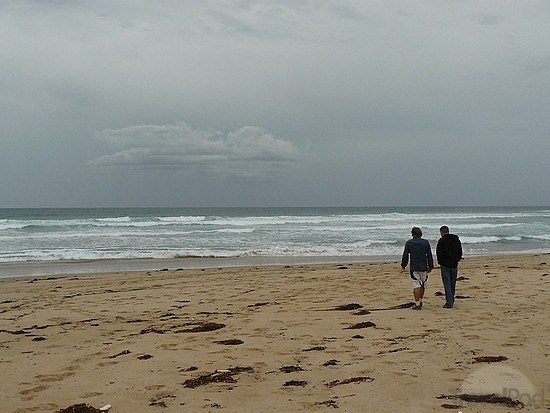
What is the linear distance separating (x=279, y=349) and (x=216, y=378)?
1.37 meters

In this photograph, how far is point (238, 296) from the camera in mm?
11898

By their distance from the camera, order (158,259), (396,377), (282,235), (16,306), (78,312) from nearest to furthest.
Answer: (396,377), (78,312), (16,306), (158,259), (282,235)

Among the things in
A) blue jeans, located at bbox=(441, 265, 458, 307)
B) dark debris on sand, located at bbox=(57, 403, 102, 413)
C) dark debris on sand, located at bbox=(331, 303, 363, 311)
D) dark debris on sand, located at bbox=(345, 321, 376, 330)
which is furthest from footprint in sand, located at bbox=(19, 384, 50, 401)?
blue jeans, located at bbox=(441, 265, 458, 307)

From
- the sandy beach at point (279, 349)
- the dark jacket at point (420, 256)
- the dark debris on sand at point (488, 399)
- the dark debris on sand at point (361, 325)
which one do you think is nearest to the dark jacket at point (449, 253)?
the dark jacket at point (420, 256)

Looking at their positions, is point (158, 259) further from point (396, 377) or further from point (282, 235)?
point (396, 377)

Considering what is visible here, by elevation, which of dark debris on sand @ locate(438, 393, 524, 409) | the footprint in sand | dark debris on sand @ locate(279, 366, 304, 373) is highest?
dark debris on sand @ locate(438, 393, 524, 409)

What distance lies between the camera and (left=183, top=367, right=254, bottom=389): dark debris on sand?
5.53 m

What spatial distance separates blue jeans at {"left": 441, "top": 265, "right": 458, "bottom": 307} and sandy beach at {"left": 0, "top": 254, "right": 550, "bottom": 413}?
0.23m

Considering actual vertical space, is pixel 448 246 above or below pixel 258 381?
above

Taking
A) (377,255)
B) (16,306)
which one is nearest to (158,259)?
(377,255)

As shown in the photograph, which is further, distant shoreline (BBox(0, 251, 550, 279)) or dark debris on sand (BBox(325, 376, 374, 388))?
distant shoreline (BBox(0, 251, 550, 279))

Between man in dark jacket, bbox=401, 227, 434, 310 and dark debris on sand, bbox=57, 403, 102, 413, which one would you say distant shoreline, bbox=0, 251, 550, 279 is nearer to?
man in dark jacket, bbox=401, 227, 434, 310

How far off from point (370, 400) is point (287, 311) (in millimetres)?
4876

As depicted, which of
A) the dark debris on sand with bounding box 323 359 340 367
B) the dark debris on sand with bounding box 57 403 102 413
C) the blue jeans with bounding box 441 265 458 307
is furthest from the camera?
the blue jeans with bounding box 441 265 458 307
